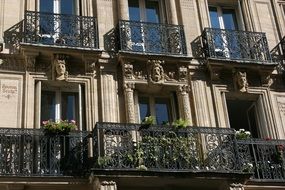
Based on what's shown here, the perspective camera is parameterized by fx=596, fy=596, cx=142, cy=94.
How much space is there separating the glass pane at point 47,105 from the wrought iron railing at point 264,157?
4.51 meters

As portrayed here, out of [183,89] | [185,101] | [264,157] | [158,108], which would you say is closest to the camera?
[264,157]

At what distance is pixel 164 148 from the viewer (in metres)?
13.0

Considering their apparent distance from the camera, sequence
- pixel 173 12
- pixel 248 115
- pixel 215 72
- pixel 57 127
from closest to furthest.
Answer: pixel 57 127, pixel 215 72, pixel 248 115, pixel 173 12

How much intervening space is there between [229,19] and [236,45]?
4.40ft

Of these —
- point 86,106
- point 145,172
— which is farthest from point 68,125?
point 145,172

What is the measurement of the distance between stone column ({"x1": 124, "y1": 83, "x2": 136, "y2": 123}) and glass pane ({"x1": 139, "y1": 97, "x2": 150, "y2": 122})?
44 centimetres

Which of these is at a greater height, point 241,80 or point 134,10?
point 134,10

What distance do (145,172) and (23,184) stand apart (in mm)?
2542

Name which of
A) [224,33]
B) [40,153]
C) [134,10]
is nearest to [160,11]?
[134,10]

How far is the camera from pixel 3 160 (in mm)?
12656

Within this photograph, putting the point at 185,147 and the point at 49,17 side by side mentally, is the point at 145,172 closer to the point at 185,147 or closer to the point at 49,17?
the point at 185,147

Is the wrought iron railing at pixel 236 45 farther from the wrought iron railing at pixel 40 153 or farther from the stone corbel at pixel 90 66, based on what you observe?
the wrought iron railing at pixel 40 153

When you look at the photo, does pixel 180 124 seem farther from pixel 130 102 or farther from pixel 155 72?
pixel 155 72

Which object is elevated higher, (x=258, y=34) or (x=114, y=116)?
(x=258, y=34)
